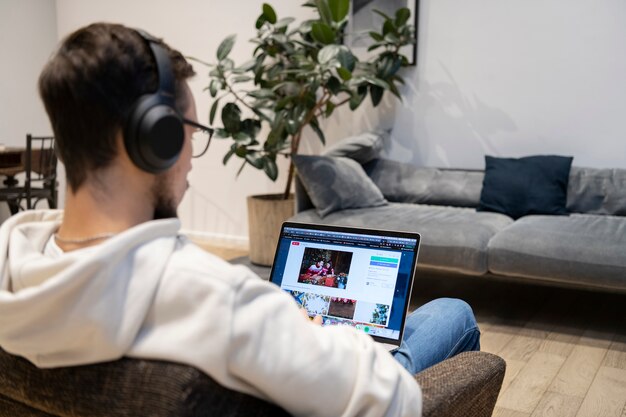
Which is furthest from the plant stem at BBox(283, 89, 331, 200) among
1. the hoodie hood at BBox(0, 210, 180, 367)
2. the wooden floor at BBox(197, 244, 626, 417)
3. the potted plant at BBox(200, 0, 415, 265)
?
the hoodie hood at BBox(0, 210, 180, 367)

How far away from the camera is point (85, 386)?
804mm

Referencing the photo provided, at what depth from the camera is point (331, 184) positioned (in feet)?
12.4

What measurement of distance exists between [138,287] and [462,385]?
21.9 inches

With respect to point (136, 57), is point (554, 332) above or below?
below

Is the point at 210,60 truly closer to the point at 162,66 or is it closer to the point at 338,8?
the point at 338,8

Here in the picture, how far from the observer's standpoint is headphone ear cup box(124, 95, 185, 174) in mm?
800

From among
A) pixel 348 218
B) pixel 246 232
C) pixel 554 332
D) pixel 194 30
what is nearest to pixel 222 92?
pixel 194 30

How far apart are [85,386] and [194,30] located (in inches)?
186

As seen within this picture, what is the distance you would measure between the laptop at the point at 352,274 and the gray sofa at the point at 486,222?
5.98 ft

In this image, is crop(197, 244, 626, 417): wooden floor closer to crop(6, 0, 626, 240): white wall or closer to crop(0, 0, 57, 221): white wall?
crop(6, 0, 626, 240): white wall

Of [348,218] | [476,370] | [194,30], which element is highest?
[194,30]

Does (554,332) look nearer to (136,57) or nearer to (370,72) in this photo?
(370,72)

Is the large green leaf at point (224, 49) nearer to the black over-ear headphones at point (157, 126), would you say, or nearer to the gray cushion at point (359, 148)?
the gray cushion at point (359, 148)

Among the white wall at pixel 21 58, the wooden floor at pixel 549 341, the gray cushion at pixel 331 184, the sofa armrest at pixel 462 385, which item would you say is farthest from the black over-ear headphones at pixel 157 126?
the white wall at pixel 21 58
